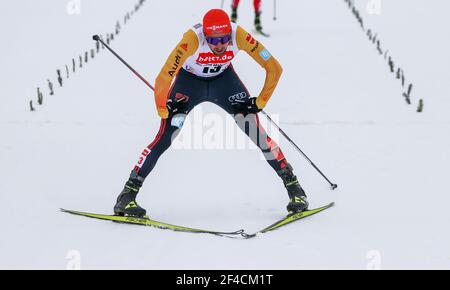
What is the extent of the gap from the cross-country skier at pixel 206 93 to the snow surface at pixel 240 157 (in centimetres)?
43

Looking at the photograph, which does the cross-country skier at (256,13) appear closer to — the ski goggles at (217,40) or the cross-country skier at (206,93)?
the cross-country skier at (206,93)

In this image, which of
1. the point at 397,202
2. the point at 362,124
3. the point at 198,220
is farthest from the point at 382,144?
the point at 198,220

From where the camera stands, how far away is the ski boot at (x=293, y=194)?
6980mm

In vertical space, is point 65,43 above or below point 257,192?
above

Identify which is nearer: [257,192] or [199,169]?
[257,192]

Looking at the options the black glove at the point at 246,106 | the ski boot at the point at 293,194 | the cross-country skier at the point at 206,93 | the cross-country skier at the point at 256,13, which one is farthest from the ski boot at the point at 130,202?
the cross-country skier at the point at 256,13

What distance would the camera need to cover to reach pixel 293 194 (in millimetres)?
7031

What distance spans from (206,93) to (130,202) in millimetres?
1194

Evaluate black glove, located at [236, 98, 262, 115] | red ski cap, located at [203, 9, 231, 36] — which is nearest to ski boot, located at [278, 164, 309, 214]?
black glove, located at [236, 98, 262, 115]

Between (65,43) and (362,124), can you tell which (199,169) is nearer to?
(362,124)

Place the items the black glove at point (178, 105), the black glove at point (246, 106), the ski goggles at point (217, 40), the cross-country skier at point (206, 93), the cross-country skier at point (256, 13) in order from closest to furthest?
the ski goggles at point (217, 40) → the cross-country skier at point (206, 93) → the black glove at point (178, 105) → the black glove at point (246, 106) → the cross-country skier at point (256, 13)

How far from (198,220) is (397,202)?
195cm

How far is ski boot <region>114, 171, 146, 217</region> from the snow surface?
198 mm

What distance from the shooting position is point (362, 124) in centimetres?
983
